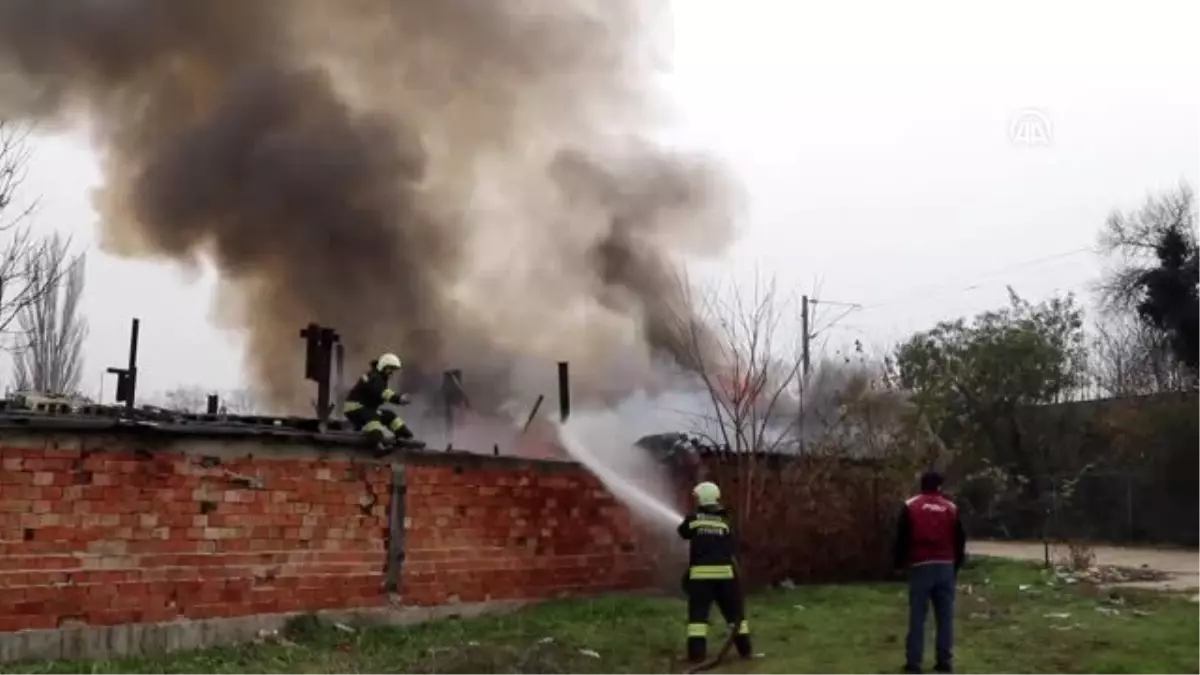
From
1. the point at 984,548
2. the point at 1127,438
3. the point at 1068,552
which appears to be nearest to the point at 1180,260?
the point at 1127,438

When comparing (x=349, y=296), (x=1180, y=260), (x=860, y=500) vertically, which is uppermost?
(x=1180, y=260)

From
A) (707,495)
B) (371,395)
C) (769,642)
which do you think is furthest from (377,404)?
(769,642)

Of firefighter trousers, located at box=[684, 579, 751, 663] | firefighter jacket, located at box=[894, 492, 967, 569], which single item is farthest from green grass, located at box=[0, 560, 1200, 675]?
firefighter jacket, located at box=[894, 492, 967, 569]

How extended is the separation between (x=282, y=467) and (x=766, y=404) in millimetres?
6417

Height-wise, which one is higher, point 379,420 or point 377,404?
point 377,404

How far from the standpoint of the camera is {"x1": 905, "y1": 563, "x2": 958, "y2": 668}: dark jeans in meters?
7.38

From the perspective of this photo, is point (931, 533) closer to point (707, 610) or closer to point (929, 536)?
point (929, 536)

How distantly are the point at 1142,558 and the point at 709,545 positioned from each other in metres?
14.0

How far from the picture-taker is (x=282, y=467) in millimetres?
9109

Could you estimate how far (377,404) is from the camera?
10.0 m

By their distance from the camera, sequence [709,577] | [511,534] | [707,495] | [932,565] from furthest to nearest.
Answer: [511,534]
[707,495]
[709,577]
[932,565]

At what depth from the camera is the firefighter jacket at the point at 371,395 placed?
997 centimetres

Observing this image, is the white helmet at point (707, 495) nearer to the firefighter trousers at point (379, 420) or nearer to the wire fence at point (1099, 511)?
the firefighter trousers at point (379, 420)

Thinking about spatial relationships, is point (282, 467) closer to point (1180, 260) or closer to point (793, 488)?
point (793, 488)
